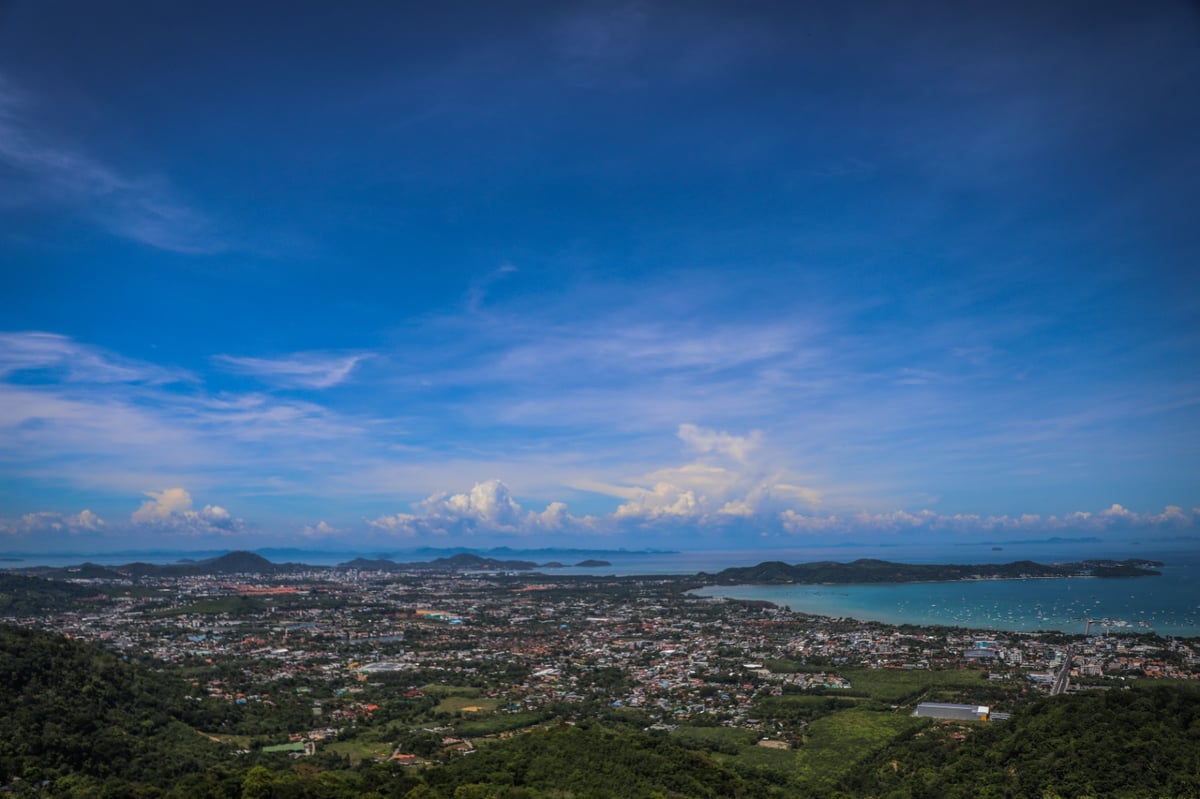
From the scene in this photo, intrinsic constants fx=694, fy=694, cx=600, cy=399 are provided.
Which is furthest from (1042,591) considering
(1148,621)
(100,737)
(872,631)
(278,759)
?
(100,737)

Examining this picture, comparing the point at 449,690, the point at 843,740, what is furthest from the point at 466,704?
the point at 843,740

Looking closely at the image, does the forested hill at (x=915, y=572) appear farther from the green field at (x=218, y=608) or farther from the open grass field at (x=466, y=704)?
the open grass field at (x=466, y=704)

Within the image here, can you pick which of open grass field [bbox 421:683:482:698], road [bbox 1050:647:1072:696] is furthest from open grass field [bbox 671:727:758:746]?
road [bbox 1050:647:1072:696]

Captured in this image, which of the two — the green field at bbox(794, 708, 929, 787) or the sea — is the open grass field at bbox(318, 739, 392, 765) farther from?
the sea

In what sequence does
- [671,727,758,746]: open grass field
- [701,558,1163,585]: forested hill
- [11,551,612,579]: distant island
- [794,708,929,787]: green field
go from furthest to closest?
[11,551,612,579]: distant island < [701,558,1163,585]: forested hill < [671,727,758,746]: open grass field < [794,708,929,787]: green field

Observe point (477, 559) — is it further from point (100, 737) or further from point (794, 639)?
point (100, 737)

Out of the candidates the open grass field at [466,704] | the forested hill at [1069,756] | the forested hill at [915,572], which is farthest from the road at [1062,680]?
the forested hill at [915,572]

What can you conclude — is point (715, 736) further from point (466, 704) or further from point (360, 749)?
point (360, 749)
